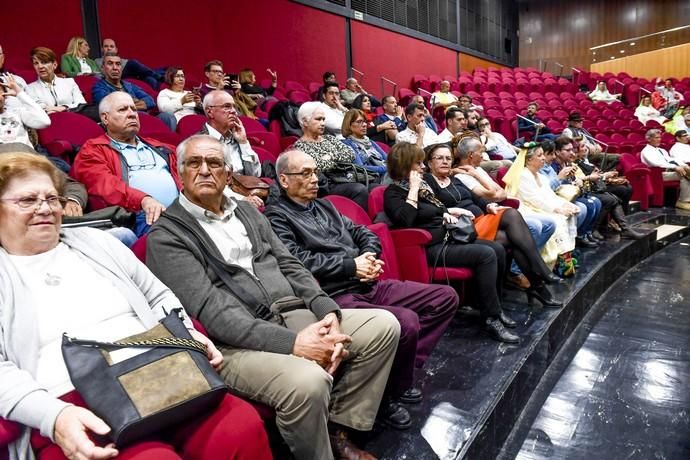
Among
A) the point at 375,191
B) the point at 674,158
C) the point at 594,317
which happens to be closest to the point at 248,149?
the point at 375,191

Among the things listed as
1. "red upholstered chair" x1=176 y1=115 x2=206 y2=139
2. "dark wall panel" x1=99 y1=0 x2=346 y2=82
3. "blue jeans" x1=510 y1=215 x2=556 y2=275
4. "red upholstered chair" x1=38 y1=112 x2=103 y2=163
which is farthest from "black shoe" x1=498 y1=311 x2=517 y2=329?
"dark wall panel" x1=99 y1=0 x2=346 y2=82

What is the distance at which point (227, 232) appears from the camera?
1466 mm

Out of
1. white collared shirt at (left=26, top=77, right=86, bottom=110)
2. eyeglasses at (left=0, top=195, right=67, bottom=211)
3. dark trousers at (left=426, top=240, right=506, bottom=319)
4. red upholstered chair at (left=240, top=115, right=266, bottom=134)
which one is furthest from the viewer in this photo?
red upholstered chair at (left=240, top=115, right=266, bottom=134)

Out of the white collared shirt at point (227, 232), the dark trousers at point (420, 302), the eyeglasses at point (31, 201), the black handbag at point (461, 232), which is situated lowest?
the dark trousers at point (420, 302)

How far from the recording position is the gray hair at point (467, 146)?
2.94m

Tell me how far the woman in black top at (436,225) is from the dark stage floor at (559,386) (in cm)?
13

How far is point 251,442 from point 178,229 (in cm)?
60

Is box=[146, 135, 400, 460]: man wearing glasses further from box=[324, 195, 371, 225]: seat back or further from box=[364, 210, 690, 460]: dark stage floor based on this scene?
box=[324, 195, 371, 225]: seat back

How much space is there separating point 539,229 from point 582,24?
12179mm

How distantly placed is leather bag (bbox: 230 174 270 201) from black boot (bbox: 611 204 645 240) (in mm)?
3196

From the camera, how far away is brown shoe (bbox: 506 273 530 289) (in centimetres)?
280

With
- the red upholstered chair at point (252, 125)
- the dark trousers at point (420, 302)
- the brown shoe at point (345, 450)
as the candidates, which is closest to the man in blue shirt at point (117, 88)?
the red upholstered chair at point (252, 125)

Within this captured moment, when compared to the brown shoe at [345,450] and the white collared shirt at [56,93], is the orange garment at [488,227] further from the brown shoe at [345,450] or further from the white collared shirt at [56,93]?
the white collared shirt at [56,93]

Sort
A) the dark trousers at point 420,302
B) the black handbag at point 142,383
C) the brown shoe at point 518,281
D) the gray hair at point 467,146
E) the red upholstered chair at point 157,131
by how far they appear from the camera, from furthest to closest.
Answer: the gray hair at point 467,146 < the brown shoe at point 518,281 < the red upholstered chair at point 157,131 < the dark trousers at point 420,302 < the black handbag at point 142,383
